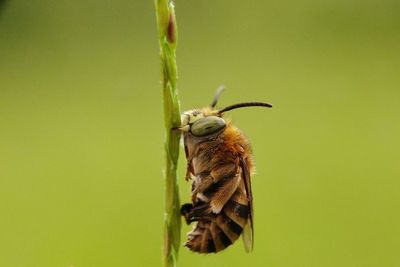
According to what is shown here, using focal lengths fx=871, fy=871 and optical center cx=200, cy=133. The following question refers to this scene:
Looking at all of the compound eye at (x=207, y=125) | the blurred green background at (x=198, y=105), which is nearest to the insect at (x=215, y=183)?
the compound eye at (x=207, y=125)

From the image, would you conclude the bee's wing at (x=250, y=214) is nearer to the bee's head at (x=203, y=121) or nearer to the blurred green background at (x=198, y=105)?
the bee's head at (x=203, y=121)

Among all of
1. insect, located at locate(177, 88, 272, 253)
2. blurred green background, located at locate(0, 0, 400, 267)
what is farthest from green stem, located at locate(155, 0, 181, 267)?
blurred green background, located at locate(0, 0, 400, 267)

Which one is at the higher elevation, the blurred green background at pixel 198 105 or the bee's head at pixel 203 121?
the bee's head at pixel 203 121

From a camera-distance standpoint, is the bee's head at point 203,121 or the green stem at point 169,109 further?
the bee's head at point 203,121

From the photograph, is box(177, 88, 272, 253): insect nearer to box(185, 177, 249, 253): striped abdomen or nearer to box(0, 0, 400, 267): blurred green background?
box(185, 177, 249, 253): striped abdomen

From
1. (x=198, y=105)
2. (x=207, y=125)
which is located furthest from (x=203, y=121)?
(x=198, y=105)

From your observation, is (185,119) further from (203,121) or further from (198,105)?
(198,105)
